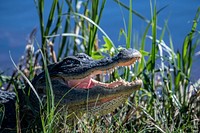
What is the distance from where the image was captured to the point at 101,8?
4535 millimetres

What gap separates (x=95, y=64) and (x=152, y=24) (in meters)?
0.75

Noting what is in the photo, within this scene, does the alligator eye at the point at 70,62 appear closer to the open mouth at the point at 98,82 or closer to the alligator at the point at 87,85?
the alligator at the point at 87,85

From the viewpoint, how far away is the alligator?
3.88m

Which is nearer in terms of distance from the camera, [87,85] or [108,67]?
[108,67]

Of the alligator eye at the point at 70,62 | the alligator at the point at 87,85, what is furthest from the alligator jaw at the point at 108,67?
the alligator eye at the point at 70,62

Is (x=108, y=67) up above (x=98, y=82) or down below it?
above

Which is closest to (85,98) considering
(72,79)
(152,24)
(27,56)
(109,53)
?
(72,79)

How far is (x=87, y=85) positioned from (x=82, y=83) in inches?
2.3

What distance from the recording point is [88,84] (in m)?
4.15

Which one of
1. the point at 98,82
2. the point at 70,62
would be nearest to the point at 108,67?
the point at 98,82

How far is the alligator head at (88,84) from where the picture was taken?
387 cm

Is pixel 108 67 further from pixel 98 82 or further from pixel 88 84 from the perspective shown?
pixel 88 84

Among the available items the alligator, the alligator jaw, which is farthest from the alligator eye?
the alligator jaw

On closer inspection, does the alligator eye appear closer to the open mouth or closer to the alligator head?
the alligator head
